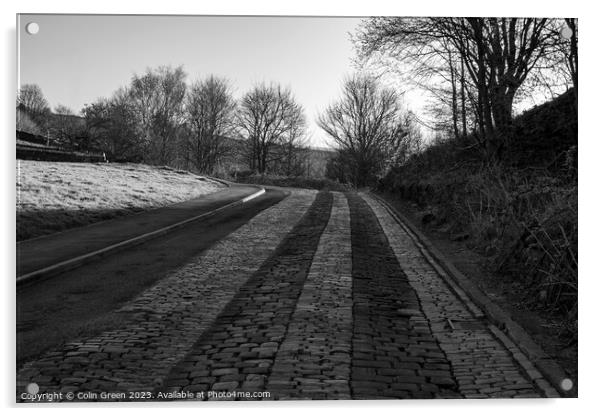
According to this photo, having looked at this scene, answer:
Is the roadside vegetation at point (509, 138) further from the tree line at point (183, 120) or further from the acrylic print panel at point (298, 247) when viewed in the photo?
the tree line at point (183, 120)

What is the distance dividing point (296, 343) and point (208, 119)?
4682mm

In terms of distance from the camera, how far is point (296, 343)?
4590 mm

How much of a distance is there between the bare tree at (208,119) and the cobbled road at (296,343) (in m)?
2.22

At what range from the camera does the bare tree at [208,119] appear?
22.0ft

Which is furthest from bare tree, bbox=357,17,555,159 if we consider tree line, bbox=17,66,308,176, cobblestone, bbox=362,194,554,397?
cobblestone, bbox=362,194,554,397

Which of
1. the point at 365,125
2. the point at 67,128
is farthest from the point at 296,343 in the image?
the point at 365,125

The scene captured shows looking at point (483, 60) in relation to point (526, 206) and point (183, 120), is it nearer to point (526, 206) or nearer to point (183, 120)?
point (526, 206)

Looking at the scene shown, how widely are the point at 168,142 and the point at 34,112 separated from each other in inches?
158

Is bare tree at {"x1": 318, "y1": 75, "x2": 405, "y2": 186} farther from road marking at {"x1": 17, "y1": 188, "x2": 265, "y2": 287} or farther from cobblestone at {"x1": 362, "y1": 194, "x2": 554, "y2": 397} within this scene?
road marking at {"x1": 17, "y1": 188, "x2": 265, "y2": 287}

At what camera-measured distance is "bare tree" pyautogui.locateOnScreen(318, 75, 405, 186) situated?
994 cm

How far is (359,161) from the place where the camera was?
20125 millimetres

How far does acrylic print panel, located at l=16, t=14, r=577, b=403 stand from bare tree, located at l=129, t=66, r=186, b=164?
57 mm

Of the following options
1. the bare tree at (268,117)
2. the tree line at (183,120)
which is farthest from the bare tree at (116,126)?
the bare tree at (268,117)
